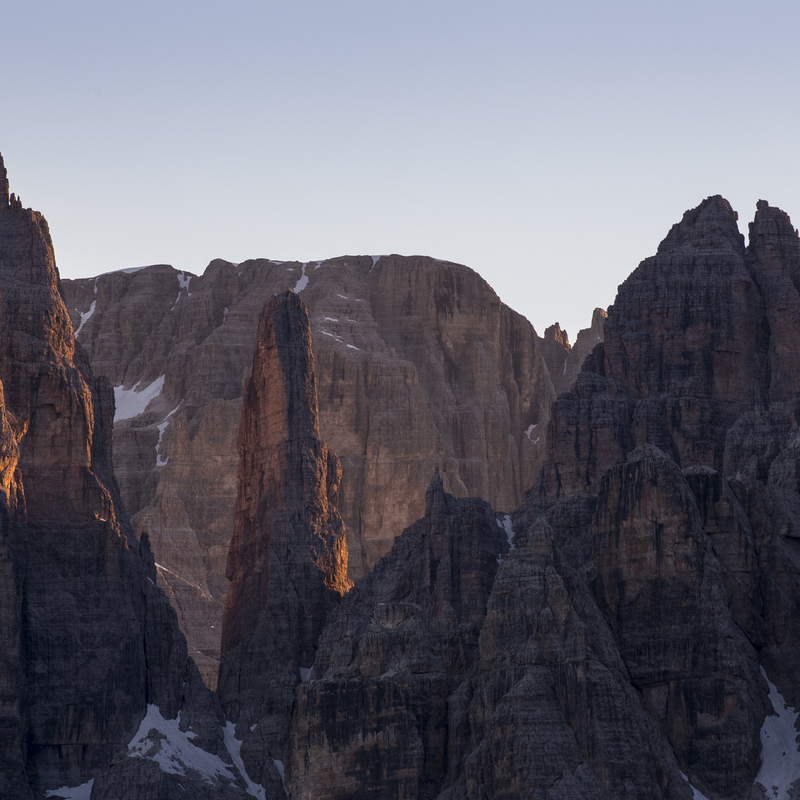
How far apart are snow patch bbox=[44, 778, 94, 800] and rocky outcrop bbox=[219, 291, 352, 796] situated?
13.8m

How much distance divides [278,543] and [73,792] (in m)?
30.8

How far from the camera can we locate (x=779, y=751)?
154 m

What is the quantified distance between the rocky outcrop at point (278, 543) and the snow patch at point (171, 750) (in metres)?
4.72

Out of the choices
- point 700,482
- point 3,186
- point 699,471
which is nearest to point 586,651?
point 700,482

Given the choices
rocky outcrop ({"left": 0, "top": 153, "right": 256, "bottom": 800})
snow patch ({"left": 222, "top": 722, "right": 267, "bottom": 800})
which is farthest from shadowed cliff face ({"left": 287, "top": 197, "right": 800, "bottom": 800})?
rocky outcrop ({"left": 0, "top": 153, "right": 256, "bottom": 800})

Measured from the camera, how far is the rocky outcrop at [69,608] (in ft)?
532

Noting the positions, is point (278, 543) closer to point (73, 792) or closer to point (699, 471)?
point (73, 792)

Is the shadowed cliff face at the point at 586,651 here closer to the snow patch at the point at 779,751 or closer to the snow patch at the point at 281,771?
the snow patch at the point at 779,751

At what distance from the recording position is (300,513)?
187500 mm

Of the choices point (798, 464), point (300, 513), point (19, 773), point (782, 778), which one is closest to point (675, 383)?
point (798, 464)

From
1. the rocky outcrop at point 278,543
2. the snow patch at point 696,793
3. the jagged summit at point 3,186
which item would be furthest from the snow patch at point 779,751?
the jagged summit at point 3,186

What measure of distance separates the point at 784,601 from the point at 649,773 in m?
22.1

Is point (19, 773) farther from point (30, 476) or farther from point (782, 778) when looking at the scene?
point (782, 778)

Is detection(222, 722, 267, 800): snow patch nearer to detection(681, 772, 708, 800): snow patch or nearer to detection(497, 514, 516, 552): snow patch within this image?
detection(497, 514, 516, 552): snow patch
